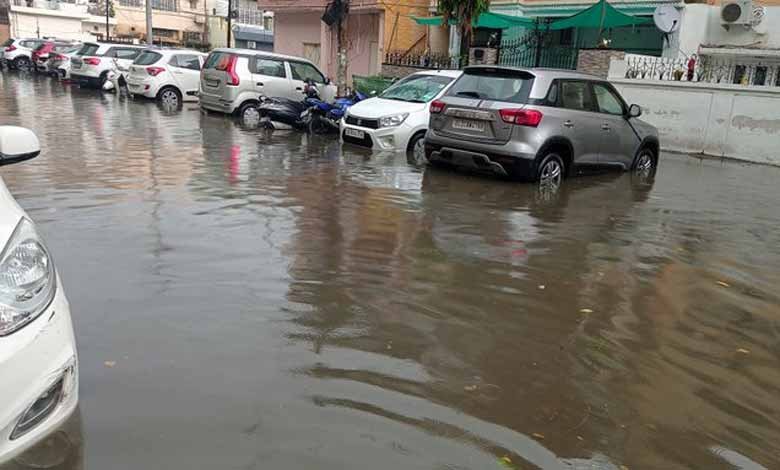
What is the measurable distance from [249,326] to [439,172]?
21.7 feet

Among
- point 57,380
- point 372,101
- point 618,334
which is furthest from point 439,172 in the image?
point 57,380

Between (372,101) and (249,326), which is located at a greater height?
(372,101)

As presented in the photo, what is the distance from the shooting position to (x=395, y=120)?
11.8 meters

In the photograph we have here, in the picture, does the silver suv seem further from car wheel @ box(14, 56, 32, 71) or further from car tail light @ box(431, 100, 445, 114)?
car wheel @ box(14, 56, 32, 71)

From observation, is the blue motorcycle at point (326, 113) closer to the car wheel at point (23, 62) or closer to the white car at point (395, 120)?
the white car at point (395, 120)

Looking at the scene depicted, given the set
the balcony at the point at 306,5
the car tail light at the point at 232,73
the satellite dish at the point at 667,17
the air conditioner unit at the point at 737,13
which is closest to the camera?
the car tail light at the point at 232,73

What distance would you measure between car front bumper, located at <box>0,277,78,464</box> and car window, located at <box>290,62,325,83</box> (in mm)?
14834

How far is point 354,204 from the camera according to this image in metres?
7.96

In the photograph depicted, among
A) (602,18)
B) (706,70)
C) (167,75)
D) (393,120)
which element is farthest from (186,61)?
(706,70)

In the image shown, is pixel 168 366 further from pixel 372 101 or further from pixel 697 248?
pixel 372 101

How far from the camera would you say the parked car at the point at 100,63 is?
22828 millimetres

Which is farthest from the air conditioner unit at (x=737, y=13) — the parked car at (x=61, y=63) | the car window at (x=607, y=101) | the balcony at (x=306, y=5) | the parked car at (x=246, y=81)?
the parked car at (x=61, y=63)

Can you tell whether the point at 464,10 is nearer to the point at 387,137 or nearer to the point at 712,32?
the point at 387,137

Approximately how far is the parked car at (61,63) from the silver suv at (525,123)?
67.2 ft
